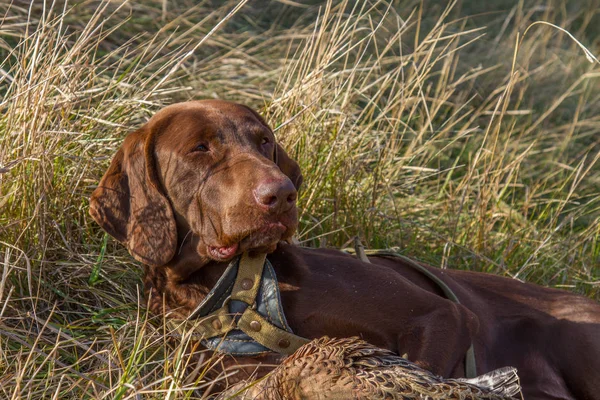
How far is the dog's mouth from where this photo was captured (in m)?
3.13

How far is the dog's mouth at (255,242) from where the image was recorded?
10.3ft

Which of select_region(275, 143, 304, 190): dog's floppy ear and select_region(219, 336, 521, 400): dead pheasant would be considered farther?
select_region(275, 143, 304, 190): dog's floppy ear

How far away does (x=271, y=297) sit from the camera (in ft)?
10.6

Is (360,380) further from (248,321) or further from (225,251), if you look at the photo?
(225,251)

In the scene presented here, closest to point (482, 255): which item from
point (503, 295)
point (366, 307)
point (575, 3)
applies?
point (503, 295)

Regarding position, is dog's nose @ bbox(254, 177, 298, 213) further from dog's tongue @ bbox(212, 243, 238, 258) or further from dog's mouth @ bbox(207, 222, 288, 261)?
Result: dog's tongue @ bbox(212, 243, 238, 258)

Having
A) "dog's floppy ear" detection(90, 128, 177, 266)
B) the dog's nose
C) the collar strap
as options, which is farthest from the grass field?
the dog's nose

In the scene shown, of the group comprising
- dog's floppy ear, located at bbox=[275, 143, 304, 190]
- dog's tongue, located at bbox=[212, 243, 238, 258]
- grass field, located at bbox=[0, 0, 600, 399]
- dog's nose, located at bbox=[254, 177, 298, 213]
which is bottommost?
grass field, located at bbox=[0, 0, 600, 399]

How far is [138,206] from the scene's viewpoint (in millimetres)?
3338

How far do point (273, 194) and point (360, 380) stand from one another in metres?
0.75

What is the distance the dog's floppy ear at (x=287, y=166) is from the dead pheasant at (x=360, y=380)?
1.02 m

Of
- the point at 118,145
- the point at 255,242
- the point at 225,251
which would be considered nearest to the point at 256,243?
the point at 255,242

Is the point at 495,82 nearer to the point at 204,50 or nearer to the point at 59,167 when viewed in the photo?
the point at 204,50

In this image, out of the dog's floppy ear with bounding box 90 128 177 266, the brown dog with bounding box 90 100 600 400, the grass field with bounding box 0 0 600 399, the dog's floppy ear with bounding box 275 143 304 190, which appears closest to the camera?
the brown dog with bounding box 90 100 600 400
